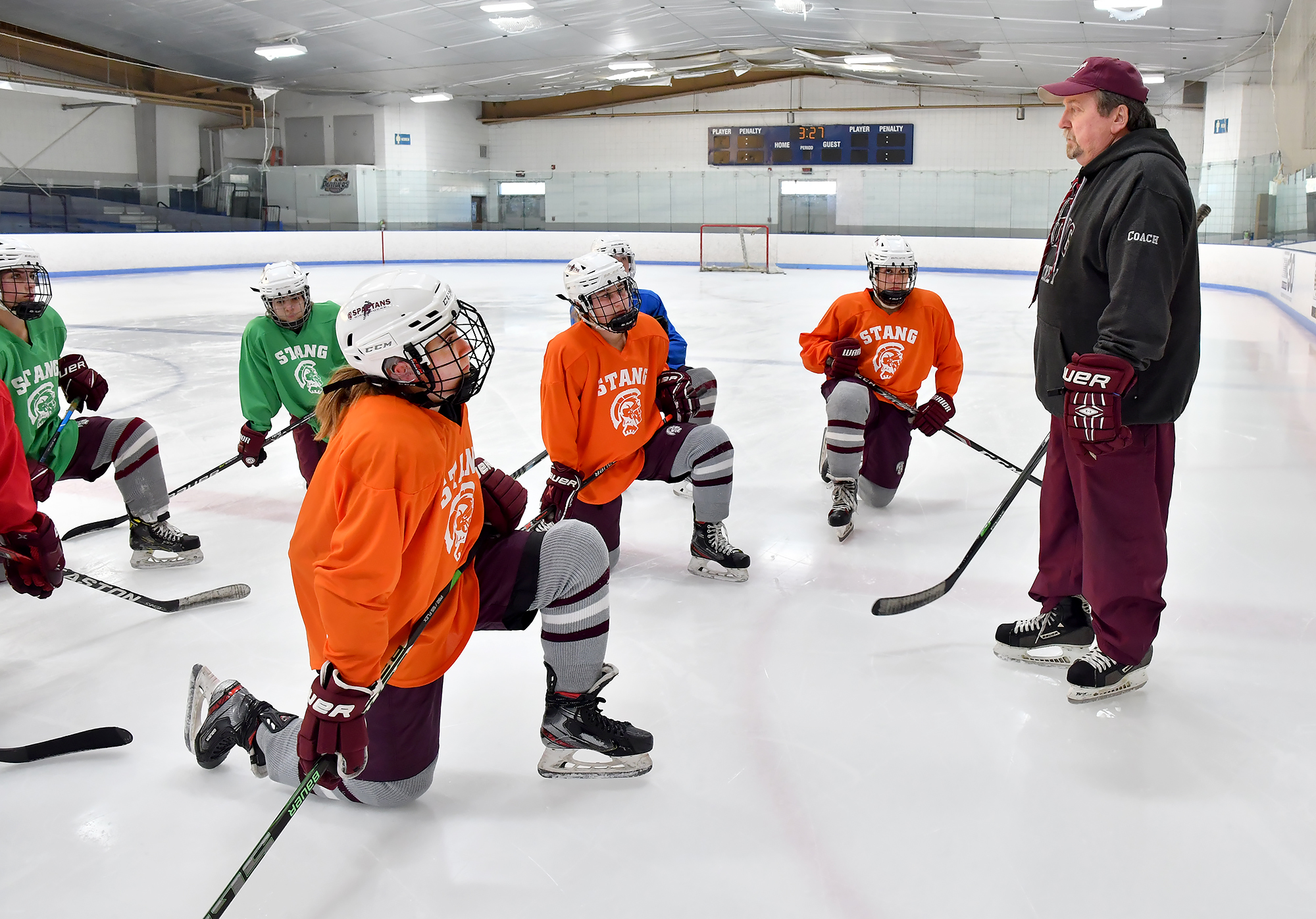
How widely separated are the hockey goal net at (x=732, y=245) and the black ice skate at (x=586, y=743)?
50.1 ft

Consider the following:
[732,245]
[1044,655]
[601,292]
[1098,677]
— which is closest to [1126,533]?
[1098,677]

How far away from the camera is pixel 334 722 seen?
1544 mm

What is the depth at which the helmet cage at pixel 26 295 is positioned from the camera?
9.74 ft

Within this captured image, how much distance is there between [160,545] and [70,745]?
1308mm

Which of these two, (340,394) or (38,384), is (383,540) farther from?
(38,384)

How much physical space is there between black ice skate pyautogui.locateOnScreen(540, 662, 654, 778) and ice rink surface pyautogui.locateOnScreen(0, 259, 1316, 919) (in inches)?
1.2

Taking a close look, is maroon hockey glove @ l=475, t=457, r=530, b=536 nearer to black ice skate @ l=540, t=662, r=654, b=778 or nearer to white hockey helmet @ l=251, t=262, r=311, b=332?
black ice skate @ l=540, t=662, r=654, b=778

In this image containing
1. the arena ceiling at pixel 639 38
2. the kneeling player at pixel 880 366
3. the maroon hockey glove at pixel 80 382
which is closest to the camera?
the maroon hockey glove at pixel 80 382

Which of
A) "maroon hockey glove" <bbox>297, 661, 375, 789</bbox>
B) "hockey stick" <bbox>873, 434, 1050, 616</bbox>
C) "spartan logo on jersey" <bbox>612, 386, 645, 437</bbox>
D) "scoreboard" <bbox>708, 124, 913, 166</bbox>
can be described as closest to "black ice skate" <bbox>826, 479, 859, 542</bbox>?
"hockey stick" <bbox>873, 434, 1050, 616</bbox>

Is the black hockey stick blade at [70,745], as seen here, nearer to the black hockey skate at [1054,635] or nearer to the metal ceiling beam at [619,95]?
the black hockey skate at [1054,635]

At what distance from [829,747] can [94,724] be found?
1585mm

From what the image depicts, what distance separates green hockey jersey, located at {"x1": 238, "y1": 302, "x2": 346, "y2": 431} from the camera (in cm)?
366

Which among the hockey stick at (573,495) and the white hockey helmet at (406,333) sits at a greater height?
the white hockey helmet at (406,333)

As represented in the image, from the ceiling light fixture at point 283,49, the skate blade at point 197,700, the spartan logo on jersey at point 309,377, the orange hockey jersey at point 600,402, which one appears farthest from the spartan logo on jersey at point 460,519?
the ceiling light fixture at point 283,49
